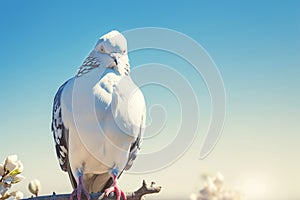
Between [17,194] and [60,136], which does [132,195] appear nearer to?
[17,194]

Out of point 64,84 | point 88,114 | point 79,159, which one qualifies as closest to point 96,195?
point 79,159

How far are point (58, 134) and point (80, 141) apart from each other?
24 centimetres

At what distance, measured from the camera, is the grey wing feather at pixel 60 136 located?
2.07 m

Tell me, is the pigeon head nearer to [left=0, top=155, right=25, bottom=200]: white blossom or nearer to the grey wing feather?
the grey wing feather

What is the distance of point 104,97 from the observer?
1.89 m

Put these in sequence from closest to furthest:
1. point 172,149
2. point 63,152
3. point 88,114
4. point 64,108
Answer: point 172,149 < point 88,114 < point 64,108 < point 63,152

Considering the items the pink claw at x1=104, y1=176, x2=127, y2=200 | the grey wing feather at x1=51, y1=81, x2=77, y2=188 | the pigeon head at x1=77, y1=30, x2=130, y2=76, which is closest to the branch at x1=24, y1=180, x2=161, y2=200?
the pink claw at x1=104, y1=176, x2=127, y2=200

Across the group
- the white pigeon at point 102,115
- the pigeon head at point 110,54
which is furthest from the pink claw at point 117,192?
the pigeon head at point 110,54

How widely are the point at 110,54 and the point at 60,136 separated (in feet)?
1.75

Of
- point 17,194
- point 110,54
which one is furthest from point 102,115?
point 17,194

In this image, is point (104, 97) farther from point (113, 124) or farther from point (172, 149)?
point (172, 149)

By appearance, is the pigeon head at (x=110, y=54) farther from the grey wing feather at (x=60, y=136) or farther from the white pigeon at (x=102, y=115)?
the grey wing feather at (x=60, y=136)

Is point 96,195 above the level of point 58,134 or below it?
below

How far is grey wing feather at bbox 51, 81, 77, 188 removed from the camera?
2070 mm
